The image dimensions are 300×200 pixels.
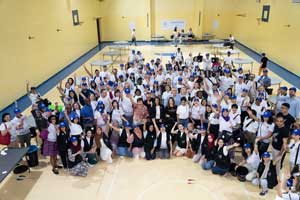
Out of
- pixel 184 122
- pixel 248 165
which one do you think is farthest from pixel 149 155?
pixel 248 165

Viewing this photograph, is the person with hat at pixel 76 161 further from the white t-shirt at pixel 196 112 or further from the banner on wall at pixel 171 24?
the banner on wall at pixel 171 24

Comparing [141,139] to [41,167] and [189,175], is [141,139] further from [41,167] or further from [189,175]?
[41,167]

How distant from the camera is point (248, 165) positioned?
21.4 feet

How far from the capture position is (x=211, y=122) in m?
7.33

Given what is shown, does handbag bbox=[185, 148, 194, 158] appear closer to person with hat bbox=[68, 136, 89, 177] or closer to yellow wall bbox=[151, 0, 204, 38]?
person with hat bbox=[68, 136, 89, 177]

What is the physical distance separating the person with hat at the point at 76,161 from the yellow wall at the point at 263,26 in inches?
476

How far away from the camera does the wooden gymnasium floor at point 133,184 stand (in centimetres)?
613

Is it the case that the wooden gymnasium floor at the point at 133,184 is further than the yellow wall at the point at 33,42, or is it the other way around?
the yellow wall at the point at 33,42

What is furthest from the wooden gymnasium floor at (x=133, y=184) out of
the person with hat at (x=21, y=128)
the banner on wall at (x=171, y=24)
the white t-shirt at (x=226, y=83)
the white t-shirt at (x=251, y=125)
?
the banner on wall at (x=171, y=24)

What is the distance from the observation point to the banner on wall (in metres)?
25.2

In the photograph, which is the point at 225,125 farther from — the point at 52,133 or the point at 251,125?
the point at 52,133

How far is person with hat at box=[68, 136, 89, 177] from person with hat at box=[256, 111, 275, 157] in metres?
4.52

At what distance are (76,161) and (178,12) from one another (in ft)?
69.0

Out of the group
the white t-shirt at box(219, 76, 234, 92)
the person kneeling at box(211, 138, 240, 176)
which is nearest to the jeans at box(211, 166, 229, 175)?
the person kneeling at box(211, 138, 240, 176)
